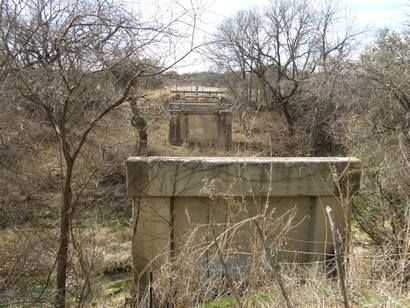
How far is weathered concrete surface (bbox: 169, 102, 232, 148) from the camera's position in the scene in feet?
58.6

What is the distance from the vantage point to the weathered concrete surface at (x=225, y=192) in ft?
13.5

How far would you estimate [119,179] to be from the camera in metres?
11.1

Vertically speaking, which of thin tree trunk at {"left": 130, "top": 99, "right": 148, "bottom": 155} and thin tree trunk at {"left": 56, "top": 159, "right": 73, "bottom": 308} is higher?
thin tree trunk at {"left": 130, "top": 99, "right": 148, "bottom": 155}

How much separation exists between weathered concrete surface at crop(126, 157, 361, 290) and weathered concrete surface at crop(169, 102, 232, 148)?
13.4 meters

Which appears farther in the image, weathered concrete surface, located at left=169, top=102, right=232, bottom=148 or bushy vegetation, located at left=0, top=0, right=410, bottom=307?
weathered concrete surface, located at left=169, top=102, right=232, bottom=148

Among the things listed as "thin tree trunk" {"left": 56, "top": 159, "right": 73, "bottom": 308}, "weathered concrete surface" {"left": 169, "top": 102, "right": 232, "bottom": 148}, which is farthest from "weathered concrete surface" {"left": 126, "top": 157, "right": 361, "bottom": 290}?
"weathered concrete surface" {"left": 169, "top": 102, "right": 232, "bottom": 148}

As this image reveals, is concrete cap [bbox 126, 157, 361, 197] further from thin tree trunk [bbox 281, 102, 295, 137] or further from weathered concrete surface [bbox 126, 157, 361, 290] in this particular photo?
thin tree trunk [bbox 281, 102, 295, 137]

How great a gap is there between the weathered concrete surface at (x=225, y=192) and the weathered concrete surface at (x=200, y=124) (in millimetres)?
13432

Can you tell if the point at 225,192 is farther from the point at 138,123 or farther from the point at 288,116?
the point at 288,116

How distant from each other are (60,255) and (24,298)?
94cm

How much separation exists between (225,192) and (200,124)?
14234 millimetres

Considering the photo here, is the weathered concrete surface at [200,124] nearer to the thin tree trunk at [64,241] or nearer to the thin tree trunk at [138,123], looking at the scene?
the thin tree trunk at [138,123]

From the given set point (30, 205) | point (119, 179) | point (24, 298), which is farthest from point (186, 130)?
point (24, 298)

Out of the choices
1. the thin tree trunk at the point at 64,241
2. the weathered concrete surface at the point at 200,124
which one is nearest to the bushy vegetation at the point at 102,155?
the thin tree trunk at the point at 64,241
